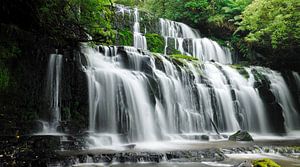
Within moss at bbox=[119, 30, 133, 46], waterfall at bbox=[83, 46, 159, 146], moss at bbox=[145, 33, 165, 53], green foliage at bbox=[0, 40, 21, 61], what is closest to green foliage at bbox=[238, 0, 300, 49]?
Result: moss at bbox=[145, 33, 165, 53]

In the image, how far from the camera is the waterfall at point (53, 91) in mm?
9703

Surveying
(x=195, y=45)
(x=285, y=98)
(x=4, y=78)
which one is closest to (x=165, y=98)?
(x=4, y=78)

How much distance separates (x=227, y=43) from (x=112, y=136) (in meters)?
15.7

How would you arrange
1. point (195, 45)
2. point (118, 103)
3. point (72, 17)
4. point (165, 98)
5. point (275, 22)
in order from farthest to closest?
point (195, 45), point (275, 22), point (165, 98), point (118, 103), point (72, 17)

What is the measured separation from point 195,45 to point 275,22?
5664mm

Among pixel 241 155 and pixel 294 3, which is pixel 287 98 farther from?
pixel 241 155

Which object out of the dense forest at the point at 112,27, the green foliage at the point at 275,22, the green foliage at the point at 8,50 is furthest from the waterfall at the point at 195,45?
the green foliage at the point at 8,50

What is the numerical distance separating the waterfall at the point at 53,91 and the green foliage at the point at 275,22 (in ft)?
40.8

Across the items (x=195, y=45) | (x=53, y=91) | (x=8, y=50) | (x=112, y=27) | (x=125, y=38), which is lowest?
(x=53, y=91)

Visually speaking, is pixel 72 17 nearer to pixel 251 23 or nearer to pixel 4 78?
pixel 4 78

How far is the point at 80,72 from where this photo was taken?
10875 millimetres

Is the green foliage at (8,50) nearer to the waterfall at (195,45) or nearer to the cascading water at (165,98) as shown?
the cascading water at (165,98)

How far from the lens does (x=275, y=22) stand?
55.0 ft

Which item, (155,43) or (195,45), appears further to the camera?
(195,45)
